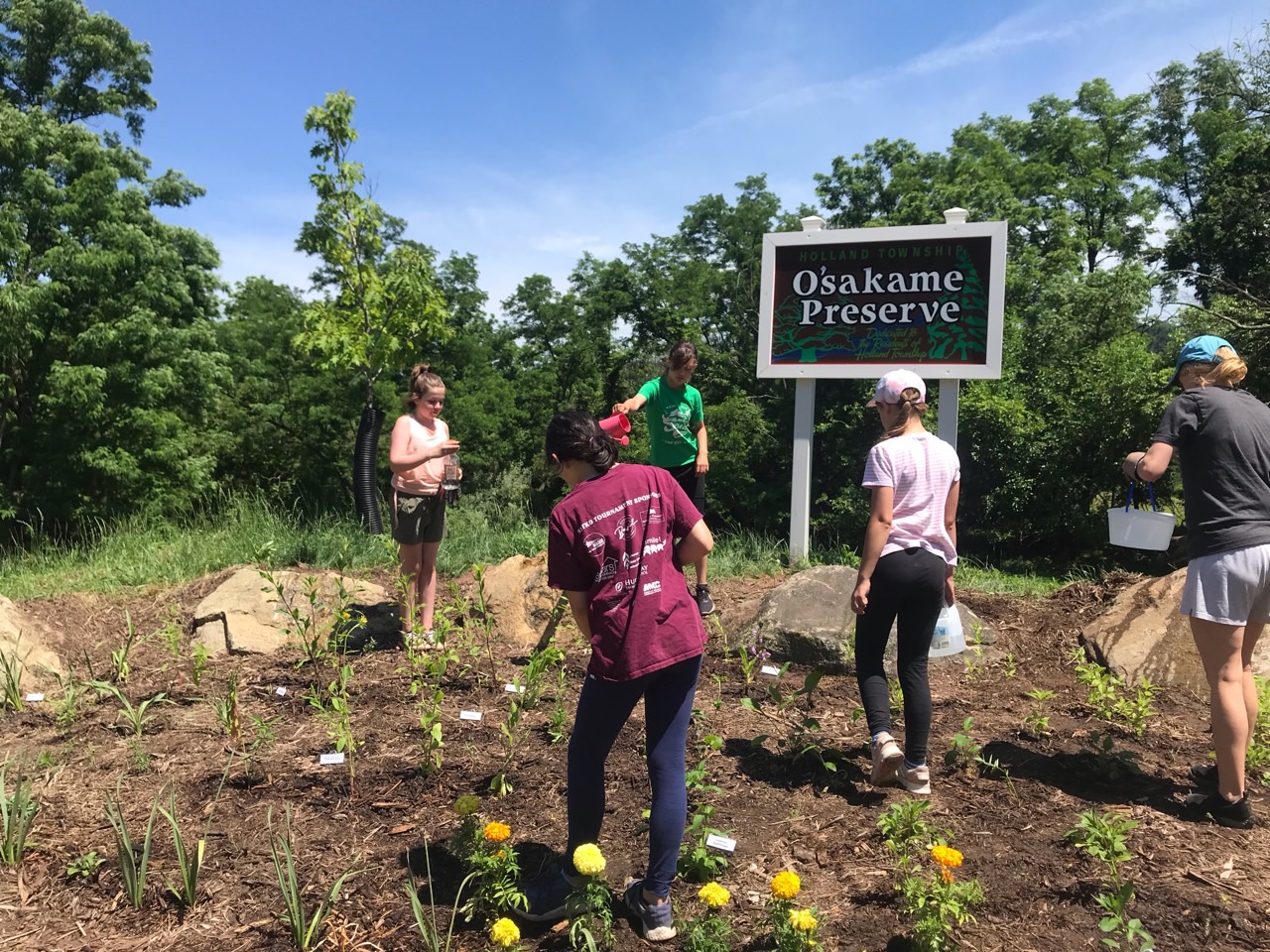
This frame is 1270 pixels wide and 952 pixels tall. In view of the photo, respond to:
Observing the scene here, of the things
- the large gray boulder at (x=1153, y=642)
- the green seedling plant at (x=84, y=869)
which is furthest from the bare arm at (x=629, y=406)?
the large gray boulder at (x=1153, y=642)

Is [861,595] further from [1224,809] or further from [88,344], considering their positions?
[88,344]

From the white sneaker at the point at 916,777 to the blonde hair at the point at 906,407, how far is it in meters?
1.31

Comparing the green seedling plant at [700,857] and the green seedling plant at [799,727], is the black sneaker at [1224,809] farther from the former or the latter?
the green seedling plant at [700,857]

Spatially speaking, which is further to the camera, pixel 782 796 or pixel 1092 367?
pixel 1092 367

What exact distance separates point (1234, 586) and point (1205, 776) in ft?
2.79

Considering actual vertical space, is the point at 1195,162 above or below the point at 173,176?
above

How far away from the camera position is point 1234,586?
3002 mm

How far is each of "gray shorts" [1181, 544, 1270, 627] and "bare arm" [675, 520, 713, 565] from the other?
1891 millimetres

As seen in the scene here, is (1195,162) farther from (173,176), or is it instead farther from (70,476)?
(70,476)

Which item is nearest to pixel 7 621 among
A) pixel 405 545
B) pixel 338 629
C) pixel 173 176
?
pixel 338 629

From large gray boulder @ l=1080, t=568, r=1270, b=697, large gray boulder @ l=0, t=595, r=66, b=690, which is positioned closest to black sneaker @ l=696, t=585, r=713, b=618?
large gray boulder @ l=1080, t=568, r=1270, b=697

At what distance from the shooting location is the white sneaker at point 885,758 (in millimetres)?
3258

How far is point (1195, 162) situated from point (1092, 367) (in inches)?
866

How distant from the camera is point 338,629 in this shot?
5211 millimetres
